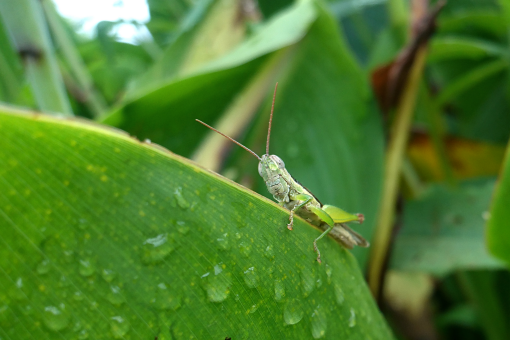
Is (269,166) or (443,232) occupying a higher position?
(269,166)

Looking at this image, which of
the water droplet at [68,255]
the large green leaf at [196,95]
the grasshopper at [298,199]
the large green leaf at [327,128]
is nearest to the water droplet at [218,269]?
the water droplet at [68,255]

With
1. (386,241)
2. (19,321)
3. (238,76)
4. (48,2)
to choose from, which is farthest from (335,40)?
(19,321)

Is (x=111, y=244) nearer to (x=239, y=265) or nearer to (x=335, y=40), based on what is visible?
(x=239, y=265)

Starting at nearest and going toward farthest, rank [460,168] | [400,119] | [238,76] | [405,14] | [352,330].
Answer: [352,330] → [238,76] → [400,119] → [405,14] → [460,168]

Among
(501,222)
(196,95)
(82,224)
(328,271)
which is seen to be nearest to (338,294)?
(328,271)

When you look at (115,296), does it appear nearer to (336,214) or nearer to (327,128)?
(336,214)

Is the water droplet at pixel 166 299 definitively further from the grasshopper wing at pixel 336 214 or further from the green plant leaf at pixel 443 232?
the green plant leaf at pixel 443 232

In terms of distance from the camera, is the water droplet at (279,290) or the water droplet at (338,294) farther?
the water droplet at (338,294)
